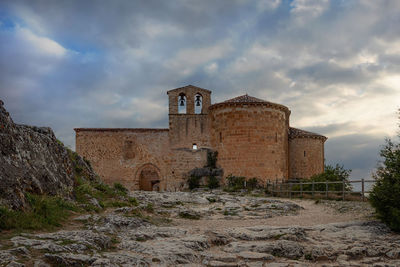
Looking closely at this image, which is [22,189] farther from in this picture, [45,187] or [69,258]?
[69,258]

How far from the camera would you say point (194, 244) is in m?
7.85

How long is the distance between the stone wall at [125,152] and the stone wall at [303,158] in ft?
32.3

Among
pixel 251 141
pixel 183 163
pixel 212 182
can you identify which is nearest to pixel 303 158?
pixel 251 141

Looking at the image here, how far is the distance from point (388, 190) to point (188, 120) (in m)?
20.2

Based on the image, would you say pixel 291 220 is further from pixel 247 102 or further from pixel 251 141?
pixel 247 102

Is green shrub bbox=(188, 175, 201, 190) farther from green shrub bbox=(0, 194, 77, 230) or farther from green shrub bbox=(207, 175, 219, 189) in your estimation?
green shrub bbox=(0, 194, 77, 230)

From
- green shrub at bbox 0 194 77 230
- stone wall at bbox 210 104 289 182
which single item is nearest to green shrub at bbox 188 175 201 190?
stone wall at bbox 210 104 289 182

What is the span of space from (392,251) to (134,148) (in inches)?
938

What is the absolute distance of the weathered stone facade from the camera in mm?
26781

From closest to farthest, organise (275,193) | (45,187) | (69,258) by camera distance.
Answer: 1. (69,258)
2. (45,187)
3. (275,193)

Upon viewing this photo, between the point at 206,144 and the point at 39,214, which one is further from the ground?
the point at 206,144

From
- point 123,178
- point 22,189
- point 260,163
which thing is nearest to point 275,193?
point 260,163

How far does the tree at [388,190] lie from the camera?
9700 mm

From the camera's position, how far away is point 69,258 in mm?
5922
